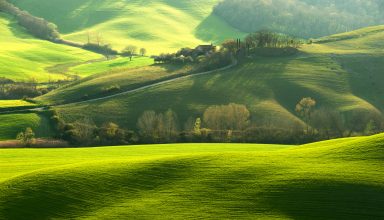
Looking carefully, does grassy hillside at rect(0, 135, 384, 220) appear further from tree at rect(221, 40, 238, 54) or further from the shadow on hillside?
tree at rect(221, 40, 238, 54)

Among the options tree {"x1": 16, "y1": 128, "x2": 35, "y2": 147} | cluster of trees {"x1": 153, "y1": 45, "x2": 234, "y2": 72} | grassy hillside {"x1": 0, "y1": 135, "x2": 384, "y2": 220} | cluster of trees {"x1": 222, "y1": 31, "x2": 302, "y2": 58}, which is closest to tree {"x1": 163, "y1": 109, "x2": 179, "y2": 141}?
tree {"x1": 16, "y1": 128, "x2": 35, "y2": 147}

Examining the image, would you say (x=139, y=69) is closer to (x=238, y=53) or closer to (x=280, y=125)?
(x=238, y=53)

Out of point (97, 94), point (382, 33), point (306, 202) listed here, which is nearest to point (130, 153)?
point (306, 202)

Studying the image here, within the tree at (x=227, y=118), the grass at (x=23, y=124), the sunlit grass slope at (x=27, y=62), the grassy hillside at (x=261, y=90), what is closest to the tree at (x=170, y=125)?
the grassy hillside at (x=261, y=90)

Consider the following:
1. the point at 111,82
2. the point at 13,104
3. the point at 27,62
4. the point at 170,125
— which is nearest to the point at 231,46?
the point at 111,82

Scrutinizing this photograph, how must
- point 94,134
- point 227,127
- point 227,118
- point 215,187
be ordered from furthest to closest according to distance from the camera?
point 227,118 < point 227,127 < point 94,134 < point 215,187

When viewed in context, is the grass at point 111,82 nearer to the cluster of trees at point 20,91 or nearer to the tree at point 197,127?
the cluster of trees at point 20,91

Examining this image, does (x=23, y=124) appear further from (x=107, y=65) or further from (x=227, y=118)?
(x=107, y=65)
